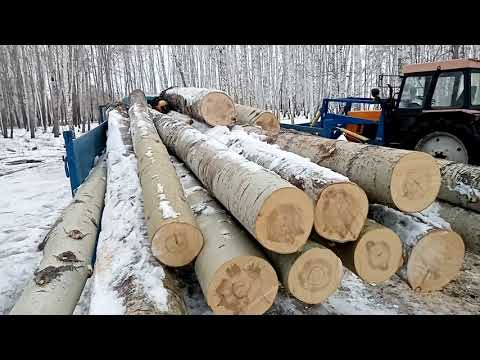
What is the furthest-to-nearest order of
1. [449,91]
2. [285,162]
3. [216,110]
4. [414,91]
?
1. [414,91]
2. [449,91]
3. [216,110]
4. [285,162]

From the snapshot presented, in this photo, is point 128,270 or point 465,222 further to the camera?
point 465,222

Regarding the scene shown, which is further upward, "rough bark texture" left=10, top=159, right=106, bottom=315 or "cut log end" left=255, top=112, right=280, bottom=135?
"cut log end" left=255, top=112, right=280, bottom=135

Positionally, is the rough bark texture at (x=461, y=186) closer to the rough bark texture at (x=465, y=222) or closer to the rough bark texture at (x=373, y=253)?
the rough bark texture at (x=465, y=222)

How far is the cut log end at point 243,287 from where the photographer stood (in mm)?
2496

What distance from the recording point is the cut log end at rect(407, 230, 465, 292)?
10.2 ft

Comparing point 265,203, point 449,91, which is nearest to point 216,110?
point 265,203

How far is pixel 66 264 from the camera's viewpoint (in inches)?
120

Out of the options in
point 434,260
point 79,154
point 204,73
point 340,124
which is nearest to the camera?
point 434,260

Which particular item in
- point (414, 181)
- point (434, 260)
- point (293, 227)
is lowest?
point (434, 260)

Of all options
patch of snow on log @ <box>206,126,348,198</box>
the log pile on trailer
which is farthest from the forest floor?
patch of snow on log @ <box>206,126,348,198</box>

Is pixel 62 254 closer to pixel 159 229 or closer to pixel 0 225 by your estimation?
pixel 159 229

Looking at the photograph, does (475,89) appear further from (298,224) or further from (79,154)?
(79,154)

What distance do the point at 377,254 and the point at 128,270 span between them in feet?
6.51

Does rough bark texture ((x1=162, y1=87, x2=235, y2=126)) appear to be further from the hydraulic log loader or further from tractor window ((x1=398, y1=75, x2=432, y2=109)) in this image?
tractor window ((x1=398, y1=75, x2=432, y2=109))
